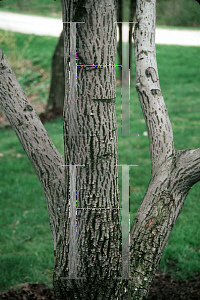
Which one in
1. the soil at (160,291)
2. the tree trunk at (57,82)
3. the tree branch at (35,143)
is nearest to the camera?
the tree branch at (35,143)

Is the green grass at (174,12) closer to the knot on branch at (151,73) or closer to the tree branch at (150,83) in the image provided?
the tree branch at (150,83)

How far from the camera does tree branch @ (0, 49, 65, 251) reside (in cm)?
202

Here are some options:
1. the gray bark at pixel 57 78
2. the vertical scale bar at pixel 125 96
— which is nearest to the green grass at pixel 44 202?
the vertical scale bar at pixel 125 96

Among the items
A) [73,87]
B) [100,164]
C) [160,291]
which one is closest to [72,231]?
[100,164]

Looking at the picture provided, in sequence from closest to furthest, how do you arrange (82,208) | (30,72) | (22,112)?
(82,208), (22,112), (30,72)

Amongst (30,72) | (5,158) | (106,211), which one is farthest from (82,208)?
(30,72)

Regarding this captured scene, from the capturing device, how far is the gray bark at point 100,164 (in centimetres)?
172

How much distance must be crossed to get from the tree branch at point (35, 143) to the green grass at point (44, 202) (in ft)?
2.26

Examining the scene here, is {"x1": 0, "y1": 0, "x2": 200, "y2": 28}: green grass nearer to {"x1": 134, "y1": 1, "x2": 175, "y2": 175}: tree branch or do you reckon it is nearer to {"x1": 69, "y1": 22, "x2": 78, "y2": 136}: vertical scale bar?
{"x1": 134, "y1": 1, "x2": 175, "y2": 175}: tree branch

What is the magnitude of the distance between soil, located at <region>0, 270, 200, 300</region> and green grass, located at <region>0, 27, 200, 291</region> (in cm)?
17

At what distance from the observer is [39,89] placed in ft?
31.2

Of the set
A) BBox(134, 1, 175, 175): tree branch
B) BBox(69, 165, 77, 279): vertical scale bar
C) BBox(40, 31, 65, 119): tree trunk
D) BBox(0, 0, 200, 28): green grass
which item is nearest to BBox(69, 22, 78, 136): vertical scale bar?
BBox(69, 165, 77, 279): vertical scale bar

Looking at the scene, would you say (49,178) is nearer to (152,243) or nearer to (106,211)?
(106,211)

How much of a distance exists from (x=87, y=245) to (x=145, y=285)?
17.6 inches
